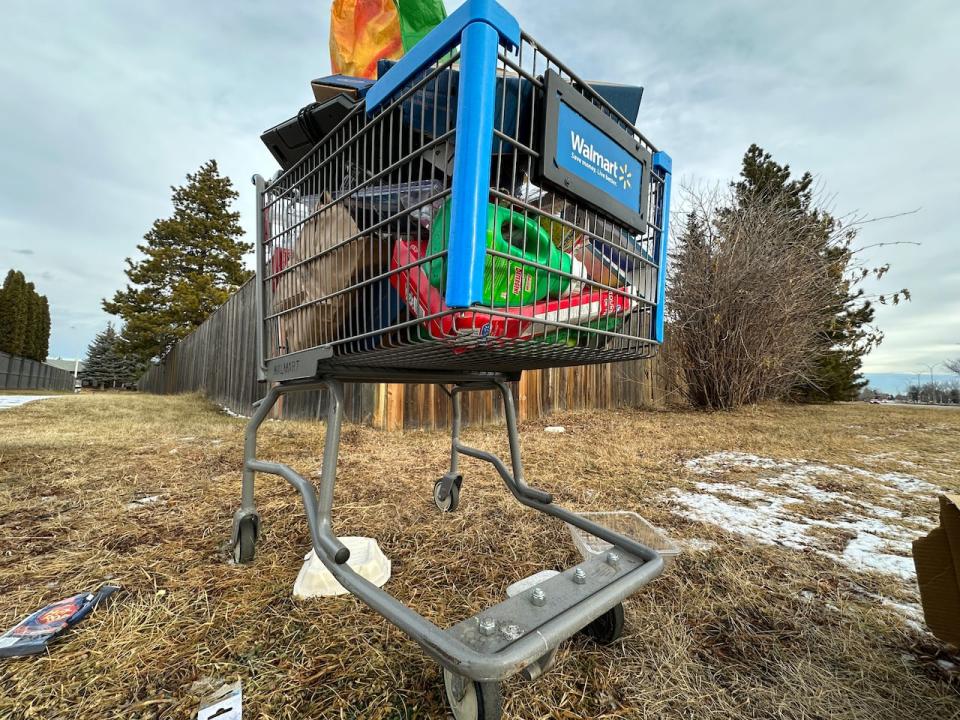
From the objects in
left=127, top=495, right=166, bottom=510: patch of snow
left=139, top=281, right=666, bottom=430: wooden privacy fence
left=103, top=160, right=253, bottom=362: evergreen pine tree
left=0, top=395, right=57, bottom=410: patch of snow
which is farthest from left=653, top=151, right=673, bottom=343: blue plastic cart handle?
left=103, top=160, right=253, bottom=362: evergreen pine tree

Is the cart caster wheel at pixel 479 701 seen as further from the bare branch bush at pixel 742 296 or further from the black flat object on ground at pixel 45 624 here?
the bare branch bush at pixel 742 296

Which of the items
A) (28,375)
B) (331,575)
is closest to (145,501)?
(331,575)

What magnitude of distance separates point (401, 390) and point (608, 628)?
304 cm

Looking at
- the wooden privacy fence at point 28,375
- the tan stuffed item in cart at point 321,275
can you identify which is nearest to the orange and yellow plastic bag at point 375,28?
the tan stuffed item in cart at point 321,275

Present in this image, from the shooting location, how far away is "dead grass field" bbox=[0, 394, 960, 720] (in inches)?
33.0

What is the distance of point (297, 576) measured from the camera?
126 centimetres

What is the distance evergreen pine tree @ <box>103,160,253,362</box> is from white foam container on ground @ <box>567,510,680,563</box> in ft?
60.9

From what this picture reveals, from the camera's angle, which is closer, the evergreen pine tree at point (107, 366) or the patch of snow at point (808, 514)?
the patch of snow at point (808, 514)

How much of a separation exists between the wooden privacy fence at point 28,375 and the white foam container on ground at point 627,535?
22.3 m

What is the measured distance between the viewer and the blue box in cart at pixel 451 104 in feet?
2.72

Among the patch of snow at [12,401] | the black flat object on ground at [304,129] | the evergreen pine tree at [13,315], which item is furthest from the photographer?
the evergreen pine tree at [13,315]

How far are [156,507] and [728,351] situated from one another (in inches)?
228

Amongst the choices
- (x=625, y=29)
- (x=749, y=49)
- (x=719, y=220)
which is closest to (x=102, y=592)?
(x=625, y=29)

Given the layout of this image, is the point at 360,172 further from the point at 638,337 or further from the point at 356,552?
the point at 356,552
